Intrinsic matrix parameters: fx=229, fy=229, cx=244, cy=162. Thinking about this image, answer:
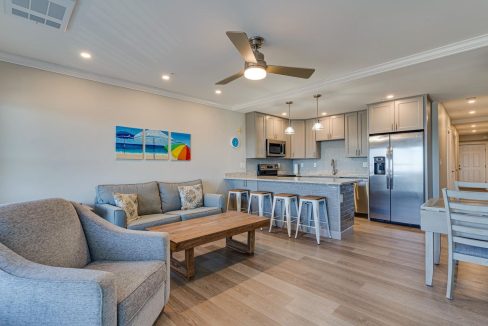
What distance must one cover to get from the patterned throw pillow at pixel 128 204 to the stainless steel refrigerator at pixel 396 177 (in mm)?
4526

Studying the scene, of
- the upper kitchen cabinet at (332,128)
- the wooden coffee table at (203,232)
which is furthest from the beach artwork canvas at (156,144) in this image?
the upper kitchen cabinet at (332,128)

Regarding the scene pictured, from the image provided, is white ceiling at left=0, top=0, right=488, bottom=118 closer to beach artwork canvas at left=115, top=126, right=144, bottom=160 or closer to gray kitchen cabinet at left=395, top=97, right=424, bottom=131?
gray kitchen cabinet at left=395, top=97, right=424, bottom=131

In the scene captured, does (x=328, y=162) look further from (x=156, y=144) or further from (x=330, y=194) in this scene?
(x=156, y=144)

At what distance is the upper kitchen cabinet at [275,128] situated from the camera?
596 cm

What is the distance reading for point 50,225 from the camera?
5.10ft

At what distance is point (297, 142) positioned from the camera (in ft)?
22.1

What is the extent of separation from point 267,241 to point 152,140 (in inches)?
104

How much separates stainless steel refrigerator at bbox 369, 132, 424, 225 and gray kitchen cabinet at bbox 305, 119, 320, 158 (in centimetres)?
175

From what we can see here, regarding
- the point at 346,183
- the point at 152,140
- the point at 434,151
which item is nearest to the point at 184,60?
the point at 152,140

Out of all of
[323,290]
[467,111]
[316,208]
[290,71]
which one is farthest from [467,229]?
[467,111]

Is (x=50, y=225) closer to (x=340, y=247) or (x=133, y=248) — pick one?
(x=133, y=248)

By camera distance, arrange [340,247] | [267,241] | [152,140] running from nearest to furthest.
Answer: [340,247]
[267,241]
[152,140]

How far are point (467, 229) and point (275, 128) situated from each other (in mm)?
4654

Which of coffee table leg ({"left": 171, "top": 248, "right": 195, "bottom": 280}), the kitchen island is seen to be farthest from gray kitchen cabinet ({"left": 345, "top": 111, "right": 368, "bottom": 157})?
coffee table leg ({"left": 171, "top": 248, "right": 195, "bottom": 280})
